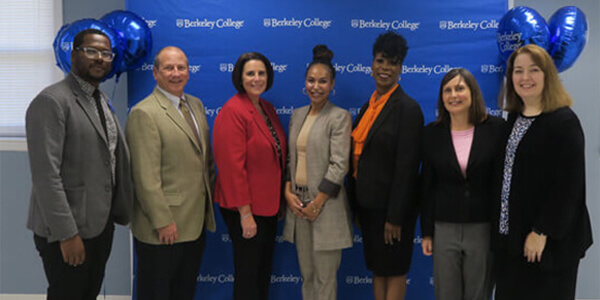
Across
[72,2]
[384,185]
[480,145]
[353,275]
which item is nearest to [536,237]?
[480,145]

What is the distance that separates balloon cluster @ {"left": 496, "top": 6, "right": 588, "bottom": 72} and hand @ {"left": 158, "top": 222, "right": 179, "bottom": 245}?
2.31 m

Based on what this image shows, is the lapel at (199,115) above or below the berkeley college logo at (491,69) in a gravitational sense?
below

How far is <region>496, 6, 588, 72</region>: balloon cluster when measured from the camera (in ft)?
8.95

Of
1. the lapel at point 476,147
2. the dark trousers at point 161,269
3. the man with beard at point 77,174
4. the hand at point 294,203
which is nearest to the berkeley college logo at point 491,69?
the lapel at point 476,147

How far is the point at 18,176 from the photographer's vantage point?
3.33 metres

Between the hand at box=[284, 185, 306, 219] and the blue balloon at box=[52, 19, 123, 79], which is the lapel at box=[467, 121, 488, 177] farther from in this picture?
the blue balloon at box=[52, 19, 123, 79]

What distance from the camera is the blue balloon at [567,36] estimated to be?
2.73 m

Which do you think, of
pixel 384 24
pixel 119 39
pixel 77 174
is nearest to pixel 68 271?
pixel 77 174

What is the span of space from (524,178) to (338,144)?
0.96 meters

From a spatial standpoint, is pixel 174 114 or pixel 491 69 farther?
pixel 491 69

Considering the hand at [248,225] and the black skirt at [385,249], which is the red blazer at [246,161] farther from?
the black skirt at [385,249]

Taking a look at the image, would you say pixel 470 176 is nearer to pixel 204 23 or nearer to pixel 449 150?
pixel 449 150

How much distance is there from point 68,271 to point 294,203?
118 centimetres

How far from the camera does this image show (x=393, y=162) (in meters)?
2.46
